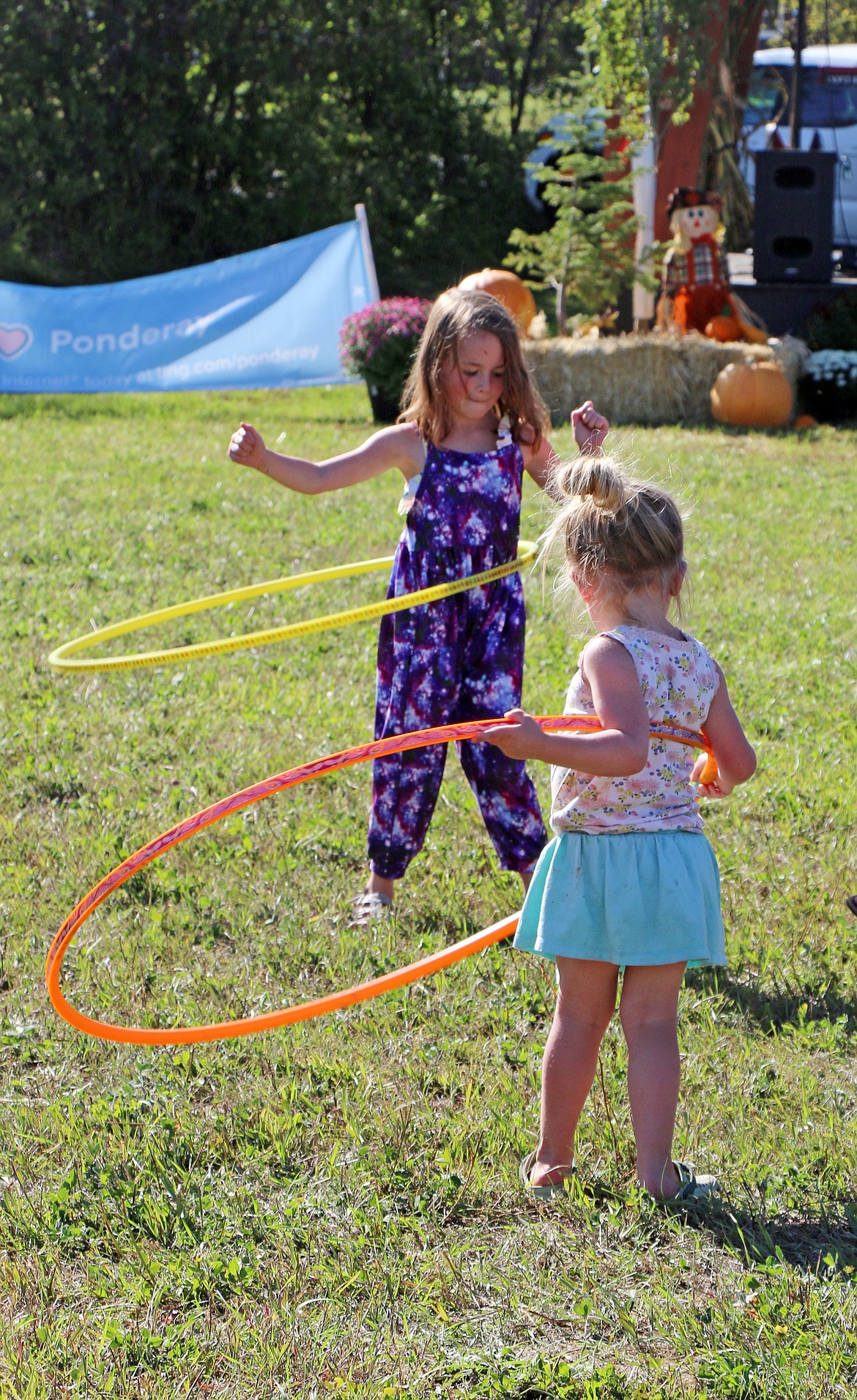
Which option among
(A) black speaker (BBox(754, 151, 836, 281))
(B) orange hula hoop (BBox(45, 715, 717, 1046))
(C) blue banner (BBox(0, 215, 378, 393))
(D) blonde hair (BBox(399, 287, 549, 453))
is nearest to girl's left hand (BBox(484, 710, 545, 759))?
(B) orange hula hoop (BBox(45, 715, 717, 1046))

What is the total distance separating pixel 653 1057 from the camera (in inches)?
103

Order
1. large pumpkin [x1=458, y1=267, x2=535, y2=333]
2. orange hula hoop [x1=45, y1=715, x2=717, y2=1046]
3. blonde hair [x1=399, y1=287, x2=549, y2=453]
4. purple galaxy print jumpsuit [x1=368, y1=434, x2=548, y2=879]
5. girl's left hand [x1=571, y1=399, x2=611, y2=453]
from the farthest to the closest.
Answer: large pumpkin [x1=458, y1=267, x2=535, y2=333] < purple galaxy print jumpsuit [x1=368, y1=434, x2=548, y2=879] < blonde hair [x1=399, y1=287, x2=549, y2=453] < girl's left hand [x1=571, y1=399, x2=611, y2=453] < orange hula hoop [x1=45, y1=715, x2=717, y2=1046]

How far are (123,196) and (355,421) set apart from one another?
7799mm

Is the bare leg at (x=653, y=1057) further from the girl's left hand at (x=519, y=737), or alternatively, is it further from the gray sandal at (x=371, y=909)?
the gray sandal at (x=371, y=909)

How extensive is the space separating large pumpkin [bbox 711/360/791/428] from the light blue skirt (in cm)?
895

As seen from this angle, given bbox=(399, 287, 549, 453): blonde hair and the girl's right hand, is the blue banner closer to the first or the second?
bbox=(399, 287, 549, 453): blonde hair

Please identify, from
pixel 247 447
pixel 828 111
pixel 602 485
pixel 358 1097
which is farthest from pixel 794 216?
pixel 358 1097

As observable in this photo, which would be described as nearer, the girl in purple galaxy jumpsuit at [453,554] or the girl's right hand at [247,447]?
the girl's right hand at [247,447]

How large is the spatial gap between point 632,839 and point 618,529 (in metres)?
0.59

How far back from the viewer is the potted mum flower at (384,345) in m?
10.9

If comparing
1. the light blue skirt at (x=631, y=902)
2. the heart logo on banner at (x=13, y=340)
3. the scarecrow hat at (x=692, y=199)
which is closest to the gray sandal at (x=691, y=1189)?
the light blue skirt at (x=631, y=902)

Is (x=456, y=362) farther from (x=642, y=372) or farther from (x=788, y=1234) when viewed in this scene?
(x=642, y=372)

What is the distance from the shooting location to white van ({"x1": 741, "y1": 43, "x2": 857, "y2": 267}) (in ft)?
56.1

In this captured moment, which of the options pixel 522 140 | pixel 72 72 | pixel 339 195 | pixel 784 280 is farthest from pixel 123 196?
pixel 784 280
